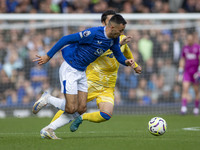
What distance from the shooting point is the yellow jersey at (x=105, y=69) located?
830 centimetres

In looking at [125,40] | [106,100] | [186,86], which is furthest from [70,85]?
[186,86]

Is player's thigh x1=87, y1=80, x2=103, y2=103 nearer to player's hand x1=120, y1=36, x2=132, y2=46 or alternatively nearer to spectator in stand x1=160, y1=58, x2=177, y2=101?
player's hand x1=120, y1=36, x2=132, y2=46

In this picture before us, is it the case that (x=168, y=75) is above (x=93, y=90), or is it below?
below

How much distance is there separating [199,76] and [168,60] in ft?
4.80

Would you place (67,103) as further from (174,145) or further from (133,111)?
(133,111)

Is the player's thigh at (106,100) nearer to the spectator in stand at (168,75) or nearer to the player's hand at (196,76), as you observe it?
the player's hand at (196,76)

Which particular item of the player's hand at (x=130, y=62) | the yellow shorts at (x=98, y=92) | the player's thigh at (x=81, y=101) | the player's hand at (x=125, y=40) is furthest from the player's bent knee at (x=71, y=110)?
the player's hand at (x=125, y=40)

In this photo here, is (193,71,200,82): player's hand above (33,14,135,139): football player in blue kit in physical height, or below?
below

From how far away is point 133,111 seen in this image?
46.7 feet

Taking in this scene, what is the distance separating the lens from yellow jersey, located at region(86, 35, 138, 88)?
27.2 feet

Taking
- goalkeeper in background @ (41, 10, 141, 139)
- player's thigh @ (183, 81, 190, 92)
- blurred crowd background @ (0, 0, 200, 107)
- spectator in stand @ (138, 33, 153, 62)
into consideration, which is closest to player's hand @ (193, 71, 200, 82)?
player's thigh @ (183, 81, 190, 92)

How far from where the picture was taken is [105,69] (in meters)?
8.41

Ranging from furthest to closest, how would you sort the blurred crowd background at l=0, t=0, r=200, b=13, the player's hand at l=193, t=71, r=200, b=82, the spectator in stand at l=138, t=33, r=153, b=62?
1. the blurred crowd background at l=0, t=0, r=200, b=13
2. the spectator in stand at l=138, t=33, r=153, b=62
3. the player's hand at l=193, t=71, r=200, b=82

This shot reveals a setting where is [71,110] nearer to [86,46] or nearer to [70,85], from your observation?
[70,85]
